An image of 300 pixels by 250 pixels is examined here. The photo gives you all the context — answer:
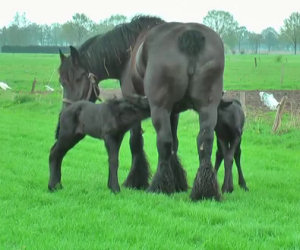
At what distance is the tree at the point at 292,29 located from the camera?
386ft

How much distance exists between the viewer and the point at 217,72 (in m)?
7.02

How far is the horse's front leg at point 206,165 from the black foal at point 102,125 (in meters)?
0.79

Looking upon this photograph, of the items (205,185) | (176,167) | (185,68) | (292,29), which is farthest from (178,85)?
(292,29)

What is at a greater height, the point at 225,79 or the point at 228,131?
the point at 228,131

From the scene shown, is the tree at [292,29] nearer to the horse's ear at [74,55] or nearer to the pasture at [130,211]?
the pasture at [130,211]

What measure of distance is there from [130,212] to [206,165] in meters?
1.30

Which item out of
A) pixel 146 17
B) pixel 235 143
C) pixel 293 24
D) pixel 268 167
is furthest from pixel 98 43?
pixel 293 24

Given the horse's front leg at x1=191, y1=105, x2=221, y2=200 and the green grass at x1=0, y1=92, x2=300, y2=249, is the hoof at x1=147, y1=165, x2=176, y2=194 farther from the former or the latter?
the horse's front leg at x1=191, y1=105, x2=221, y2=200

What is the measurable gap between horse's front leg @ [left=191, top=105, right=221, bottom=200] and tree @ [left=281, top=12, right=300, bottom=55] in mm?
115847

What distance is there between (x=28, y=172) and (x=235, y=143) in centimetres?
352

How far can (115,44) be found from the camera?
8508 millimetres

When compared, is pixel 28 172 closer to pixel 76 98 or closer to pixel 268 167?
pixel 76 98

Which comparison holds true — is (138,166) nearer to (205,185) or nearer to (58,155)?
(58,155)

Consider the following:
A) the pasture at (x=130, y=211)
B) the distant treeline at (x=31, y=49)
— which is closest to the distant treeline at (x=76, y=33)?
the distant treeline at (x=31, y=49)
